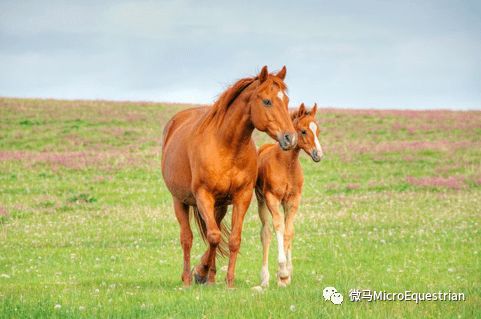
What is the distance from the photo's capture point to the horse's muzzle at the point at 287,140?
10.4 m

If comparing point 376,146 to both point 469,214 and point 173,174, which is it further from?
point 173,174

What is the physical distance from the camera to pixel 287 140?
1053 centimetres

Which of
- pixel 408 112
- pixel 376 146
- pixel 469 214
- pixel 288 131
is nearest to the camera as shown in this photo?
pixel 288 131

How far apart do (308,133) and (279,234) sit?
1.91m

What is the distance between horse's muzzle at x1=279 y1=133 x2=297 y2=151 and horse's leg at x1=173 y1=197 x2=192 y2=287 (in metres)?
3.34

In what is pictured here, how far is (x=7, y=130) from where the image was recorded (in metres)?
47.5

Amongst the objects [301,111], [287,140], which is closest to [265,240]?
[301,111]

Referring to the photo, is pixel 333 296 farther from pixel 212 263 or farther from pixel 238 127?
pixel 212 263

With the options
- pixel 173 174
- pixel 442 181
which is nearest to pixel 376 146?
pixel 442 181

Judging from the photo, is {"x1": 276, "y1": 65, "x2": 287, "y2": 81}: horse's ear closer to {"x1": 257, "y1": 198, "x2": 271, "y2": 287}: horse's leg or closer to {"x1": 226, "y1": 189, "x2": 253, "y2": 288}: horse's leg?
{"x1": 226, "y1": 189, "x2": 253, "y2": 288}: horse's leg

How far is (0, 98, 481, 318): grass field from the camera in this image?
33.8 feet

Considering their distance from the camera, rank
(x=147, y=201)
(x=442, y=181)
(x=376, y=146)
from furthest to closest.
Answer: (x=376, y=146) < (x=442, y=181) < (x=147, y=201)

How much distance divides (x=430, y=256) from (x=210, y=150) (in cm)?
729

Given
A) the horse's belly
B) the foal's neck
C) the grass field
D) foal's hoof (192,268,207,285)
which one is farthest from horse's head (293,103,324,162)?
foal's hoof (192,268,207,285)
